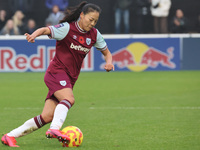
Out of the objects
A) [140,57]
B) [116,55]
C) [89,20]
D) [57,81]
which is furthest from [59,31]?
[140,57]

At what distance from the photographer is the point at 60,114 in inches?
247

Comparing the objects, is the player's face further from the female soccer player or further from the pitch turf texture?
the pitch turf texture

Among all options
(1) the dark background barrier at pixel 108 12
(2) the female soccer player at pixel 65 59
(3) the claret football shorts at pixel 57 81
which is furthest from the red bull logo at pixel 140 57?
(3) the claret football shorts at pixel 57 81

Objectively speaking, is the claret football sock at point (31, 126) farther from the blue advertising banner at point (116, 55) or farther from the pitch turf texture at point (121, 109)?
the blue advertising banner at point (116, 55)

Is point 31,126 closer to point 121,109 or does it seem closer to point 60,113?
point 60,113

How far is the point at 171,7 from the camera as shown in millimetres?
18750

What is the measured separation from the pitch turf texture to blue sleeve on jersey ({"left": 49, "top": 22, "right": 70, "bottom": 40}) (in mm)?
1346

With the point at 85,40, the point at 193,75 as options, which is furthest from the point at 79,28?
the point at 193,75

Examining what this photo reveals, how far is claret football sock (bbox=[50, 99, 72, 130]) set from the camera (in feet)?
20.3

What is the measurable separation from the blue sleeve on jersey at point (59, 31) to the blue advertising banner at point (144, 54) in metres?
11.5

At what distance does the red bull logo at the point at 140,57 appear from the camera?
18.1m

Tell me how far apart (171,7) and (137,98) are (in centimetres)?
744

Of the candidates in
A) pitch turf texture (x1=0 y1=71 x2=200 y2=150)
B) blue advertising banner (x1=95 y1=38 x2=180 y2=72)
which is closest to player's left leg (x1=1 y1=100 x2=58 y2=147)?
pitch turf texture (x1=0 y1=71 x2=200 y2=150)

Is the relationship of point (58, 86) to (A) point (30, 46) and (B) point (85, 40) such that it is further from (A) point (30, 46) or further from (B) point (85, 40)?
(A) point (30, 46)
